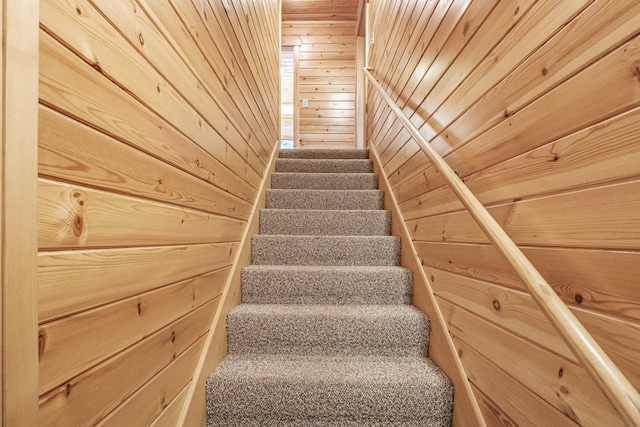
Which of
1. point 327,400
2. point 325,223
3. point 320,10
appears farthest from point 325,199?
point 320,10

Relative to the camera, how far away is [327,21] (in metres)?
5.02

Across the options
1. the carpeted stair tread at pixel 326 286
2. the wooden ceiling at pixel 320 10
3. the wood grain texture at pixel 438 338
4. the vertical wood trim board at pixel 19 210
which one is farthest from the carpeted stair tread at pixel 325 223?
the wooden ceiling at pixel 320 10

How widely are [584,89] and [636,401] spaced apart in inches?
21.5

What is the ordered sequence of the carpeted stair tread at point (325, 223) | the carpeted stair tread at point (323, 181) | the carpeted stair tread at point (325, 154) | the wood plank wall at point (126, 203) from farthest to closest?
the carpeted stair tread at point (325, 154) < the carpeted stair tread at point (323, 181) < the carpeted stair tread at point (325, 223) < the wood plank wall at point (126, 203)

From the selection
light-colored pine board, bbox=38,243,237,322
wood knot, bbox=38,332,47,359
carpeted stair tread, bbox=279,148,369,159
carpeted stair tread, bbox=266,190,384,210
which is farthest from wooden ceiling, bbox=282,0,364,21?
wood knot, bbox=38,332,47,359

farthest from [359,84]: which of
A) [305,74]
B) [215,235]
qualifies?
[215,235]

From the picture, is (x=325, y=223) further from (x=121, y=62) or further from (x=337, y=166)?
(x=121, y=62)

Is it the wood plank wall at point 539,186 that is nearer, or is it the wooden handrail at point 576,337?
the wooden handrail at point 576,337

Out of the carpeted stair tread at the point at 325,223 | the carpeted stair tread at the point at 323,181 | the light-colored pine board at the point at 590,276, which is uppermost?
the carpeted stair tread at the point at 323,181

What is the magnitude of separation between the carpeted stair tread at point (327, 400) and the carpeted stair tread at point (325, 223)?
107 cm

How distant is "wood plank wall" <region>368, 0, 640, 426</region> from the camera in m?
0.58

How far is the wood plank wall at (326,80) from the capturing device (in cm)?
505

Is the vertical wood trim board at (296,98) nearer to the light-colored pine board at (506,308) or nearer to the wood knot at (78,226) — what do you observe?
the light-colored pine board at (506,308)

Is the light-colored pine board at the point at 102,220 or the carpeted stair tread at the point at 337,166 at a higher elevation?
the carpeted stair tread at the point at 337,166
